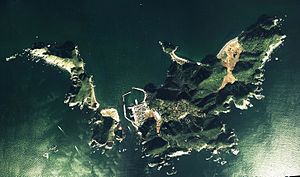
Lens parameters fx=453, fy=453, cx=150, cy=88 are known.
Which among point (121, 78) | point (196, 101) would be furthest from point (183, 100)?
point (121, 78)

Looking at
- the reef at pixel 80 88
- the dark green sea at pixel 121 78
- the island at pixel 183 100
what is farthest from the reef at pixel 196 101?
the reef at pixel 80 88

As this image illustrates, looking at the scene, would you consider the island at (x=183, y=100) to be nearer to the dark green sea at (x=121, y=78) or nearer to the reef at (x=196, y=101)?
the reef at (x=196, y=101)

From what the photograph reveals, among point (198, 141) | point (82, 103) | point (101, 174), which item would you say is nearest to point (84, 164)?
point (101, 174)

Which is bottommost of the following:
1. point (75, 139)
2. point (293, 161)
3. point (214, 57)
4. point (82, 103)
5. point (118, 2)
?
point (293, 161)

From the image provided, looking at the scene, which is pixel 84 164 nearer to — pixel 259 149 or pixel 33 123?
pixel 33 123

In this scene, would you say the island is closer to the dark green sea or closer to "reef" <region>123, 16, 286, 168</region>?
"reef" <region>123, 16, 286, 168</region>
